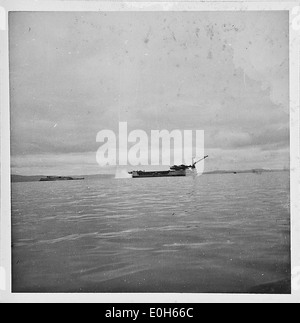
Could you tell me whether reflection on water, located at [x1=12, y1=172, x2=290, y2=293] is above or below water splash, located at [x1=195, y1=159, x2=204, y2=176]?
below

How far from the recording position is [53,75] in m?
2.45

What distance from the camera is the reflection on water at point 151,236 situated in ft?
7.95

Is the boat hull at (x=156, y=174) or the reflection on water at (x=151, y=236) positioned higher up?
the boat hull at (x=156, y=174)

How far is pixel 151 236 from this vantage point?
2.45 m

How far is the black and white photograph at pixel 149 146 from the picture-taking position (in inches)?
95.6

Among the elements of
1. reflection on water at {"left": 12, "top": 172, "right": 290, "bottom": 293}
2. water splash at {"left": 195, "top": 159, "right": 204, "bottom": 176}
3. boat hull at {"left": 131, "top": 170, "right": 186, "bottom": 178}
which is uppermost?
water splash at {"left": 195, "top": 159, "right": 204, "bottom": 176}

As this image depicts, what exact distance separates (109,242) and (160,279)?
301mm

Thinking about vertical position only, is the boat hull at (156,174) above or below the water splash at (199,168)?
below

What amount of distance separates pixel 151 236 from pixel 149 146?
1.42 feet

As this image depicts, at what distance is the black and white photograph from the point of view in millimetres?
2428

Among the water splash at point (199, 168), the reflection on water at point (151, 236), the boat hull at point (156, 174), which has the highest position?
the water splash at point (199, 168)

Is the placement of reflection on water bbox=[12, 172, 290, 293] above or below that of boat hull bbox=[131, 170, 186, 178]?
below
